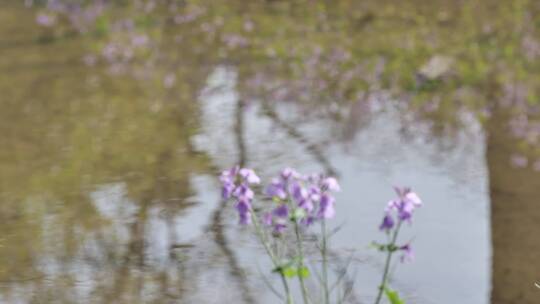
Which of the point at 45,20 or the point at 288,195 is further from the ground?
the point at 45,20

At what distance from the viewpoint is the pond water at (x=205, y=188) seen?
459 centimetres

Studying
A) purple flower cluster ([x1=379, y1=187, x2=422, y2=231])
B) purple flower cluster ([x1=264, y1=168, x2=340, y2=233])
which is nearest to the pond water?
purple flower cluster ([x1=264, y1=168, x2=340, y2=233])

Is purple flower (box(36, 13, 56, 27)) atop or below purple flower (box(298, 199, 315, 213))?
atop

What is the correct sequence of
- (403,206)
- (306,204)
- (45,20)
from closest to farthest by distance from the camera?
1. (403,206)
2. (306,204)
3. (45,20)

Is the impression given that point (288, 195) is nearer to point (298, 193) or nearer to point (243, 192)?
point (298, 193)

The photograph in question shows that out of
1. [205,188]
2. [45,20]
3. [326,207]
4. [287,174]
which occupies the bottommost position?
[205,188]

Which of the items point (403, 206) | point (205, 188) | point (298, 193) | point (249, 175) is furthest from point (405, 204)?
point (205, 188)

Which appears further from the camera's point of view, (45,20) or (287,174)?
(45,20)

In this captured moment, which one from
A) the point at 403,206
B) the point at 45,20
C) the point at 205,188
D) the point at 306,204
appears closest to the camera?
the point at 403,206

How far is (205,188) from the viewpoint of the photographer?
6035mm

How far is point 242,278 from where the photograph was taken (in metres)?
4.56

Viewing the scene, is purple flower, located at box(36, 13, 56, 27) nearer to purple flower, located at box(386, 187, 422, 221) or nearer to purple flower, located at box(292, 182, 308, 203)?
purple flower, located at box(292, 182, 308, 203)

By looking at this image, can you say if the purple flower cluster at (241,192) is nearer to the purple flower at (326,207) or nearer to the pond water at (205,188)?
the purple flower at (326,207)

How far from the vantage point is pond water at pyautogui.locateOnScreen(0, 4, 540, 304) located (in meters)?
4.59
